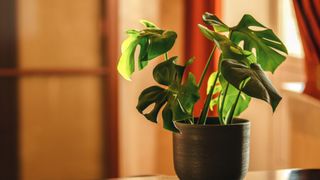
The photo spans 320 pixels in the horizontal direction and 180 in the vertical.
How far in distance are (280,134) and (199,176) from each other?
1724 millimetres

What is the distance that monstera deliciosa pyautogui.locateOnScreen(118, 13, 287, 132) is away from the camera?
1049 mm

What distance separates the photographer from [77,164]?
9.45 feet

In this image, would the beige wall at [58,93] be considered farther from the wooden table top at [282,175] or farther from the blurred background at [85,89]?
the wooden table top at [282,175]

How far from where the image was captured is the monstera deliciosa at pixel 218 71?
1049 millimetres

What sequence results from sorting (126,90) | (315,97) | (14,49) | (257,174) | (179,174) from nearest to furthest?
1. (179,174)
2. (257,174)
3. (315,97)
4. (14,49)
5. (126,90)

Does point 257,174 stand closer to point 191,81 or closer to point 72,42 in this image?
point 191,81

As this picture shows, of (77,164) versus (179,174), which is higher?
(179,174)

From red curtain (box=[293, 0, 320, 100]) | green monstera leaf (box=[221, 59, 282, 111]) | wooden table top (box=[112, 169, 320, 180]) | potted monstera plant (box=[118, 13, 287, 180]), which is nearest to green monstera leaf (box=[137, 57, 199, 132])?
potted monstera plant (box=[118, 13, 287, 180])

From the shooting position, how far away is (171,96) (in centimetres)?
116

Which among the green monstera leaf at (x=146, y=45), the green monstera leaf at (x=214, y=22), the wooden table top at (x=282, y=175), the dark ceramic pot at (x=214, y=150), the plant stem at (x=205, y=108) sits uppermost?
the green monstera leaf at (x=214, y=22)

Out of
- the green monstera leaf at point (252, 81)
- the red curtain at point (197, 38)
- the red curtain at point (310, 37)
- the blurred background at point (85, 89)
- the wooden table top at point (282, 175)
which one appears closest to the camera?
the green monstera leaf at point (252, 81)

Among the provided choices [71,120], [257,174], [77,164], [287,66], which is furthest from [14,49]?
[257,174]

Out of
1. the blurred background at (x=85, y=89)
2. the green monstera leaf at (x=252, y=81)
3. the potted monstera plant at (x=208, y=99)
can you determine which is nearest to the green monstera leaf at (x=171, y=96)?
the potted monstera plant at (x=208, y=99)

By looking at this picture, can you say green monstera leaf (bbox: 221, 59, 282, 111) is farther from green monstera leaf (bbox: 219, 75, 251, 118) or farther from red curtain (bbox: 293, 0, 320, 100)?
red curtain (bbox: 293, 0, 320, 100)
